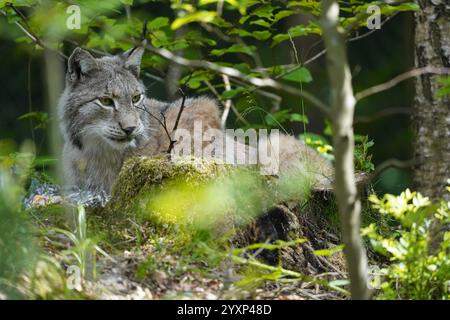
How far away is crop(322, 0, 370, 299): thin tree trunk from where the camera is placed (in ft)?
9.46

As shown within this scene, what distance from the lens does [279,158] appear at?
17.5 ft

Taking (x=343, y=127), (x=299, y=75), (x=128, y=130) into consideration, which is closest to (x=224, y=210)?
(x=343, y=127)

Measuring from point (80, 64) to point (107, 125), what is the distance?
52cm

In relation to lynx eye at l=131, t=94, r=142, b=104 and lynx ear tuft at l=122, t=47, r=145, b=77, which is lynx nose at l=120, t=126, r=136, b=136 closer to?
lynx eye at l=131, t=94, r=142, b=104

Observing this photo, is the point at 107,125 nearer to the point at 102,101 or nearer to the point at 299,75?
the point at 102,101

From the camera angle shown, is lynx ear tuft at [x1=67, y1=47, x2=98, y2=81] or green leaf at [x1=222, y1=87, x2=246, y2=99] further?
green leaf at [x1=222, y1=87, x2=246, y2=99]

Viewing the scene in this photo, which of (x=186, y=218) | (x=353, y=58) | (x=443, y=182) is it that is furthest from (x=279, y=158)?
(x=353, y=58)

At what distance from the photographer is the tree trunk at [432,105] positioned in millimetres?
4773

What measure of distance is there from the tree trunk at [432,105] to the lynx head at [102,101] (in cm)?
196

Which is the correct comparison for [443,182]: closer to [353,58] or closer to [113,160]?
[113,160]

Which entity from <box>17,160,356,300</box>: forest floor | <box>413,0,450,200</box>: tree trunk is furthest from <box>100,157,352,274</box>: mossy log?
<box>413,0,450,200</box>: tree trunk

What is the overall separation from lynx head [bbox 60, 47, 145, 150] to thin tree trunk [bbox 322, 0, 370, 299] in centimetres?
268

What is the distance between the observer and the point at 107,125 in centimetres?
546
